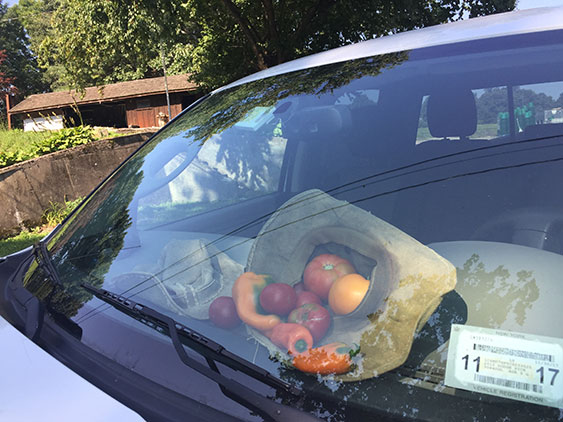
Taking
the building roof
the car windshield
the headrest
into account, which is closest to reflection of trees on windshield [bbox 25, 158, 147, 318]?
Answer: the car windshield

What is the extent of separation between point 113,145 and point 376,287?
8.68 meters

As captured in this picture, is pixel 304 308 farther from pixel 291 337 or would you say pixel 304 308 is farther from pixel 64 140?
pixel 64 140

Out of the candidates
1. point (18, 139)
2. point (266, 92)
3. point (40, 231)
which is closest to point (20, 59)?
point (18, 139)

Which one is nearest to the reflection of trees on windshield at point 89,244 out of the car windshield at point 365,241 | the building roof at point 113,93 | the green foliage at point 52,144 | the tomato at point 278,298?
the car windshield at point 365,241

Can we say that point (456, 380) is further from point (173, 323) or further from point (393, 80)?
point (393, 80)

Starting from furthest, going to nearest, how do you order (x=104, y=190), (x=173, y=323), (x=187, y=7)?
1. (x=187, y=7)
2. (x=104, y=190)
3. (x=173, y=323)

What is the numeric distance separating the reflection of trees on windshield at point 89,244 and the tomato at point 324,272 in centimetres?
69

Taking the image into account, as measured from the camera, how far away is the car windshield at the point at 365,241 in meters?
1.02

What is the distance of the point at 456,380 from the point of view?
97 centimetres

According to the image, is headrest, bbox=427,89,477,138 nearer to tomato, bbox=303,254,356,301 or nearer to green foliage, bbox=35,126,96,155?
tomato, bbox=303,254,356,301

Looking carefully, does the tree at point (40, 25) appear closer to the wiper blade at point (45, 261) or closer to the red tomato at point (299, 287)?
the wiper blade at point (45, 261)

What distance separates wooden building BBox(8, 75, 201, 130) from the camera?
1078 inches

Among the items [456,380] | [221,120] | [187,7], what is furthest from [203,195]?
[187,7]

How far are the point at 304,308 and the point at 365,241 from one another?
0.26m
